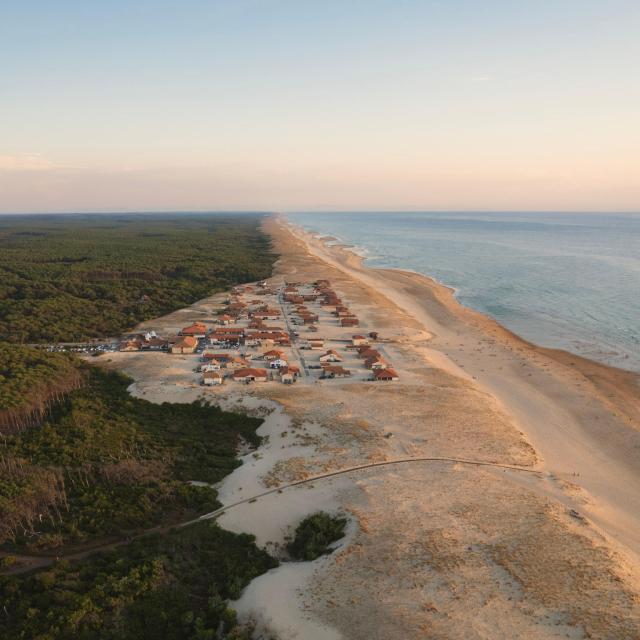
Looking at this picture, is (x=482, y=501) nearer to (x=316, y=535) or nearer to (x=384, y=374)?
(x=316, y=535)

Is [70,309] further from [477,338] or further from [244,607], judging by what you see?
[244,607]

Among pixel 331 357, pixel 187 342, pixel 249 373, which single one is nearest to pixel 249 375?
pixel 249 373

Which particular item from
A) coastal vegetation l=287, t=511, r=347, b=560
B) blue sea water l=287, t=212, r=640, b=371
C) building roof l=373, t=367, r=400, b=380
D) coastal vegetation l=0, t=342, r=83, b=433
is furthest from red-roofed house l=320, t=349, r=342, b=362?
blue sea water l=287, t=212, r=640, b=371

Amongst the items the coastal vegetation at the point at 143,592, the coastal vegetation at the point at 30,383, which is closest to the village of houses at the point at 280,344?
the coastal vegetation at the point at 30,383

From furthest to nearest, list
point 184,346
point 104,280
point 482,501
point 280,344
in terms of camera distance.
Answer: point 104,280
point 280,344
point 184,346
point 482,501

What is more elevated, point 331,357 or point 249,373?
point 331,357

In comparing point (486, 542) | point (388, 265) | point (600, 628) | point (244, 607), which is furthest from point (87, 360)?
point (388, 265)

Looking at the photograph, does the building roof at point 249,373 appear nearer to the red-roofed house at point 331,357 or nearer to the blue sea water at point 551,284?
the red-roofed house at point 331,357
